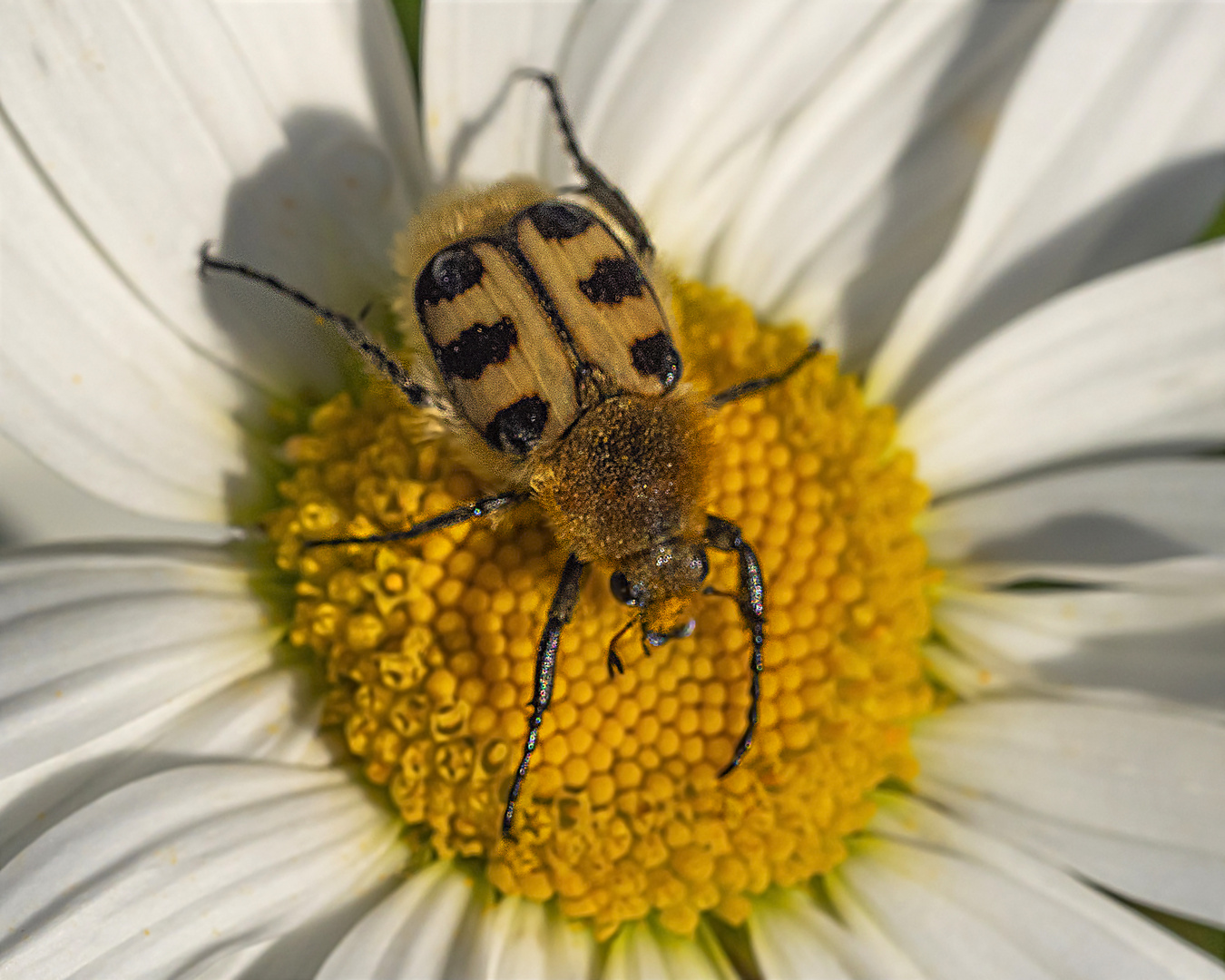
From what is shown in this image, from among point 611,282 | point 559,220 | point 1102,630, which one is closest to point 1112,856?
point 1102,630

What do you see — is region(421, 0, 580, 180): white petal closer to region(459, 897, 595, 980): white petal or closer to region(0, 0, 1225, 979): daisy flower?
region(0, 0, 1225, 979): daisy flower

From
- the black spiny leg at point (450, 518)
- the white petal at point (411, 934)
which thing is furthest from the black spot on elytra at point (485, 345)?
the white petal at point (411, 934)

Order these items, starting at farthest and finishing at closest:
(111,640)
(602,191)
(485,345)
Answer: (602,191) < (111,640) < (485,345)

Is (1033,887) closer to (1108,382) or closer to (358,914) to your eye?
(1108,382)

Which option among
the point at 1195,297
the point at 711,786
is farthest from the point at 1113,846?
the point at 1195,297

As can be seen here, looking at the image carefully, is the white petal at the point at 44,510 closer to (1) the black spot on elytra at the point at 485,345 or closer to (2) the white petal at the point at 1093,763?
(1) the black spot on elytra at the point at 485,345

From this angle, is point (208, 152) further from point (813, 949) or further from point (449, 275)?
point (813, 949)

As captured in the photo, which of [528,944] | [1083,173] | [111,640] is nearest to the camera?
[111,640]
